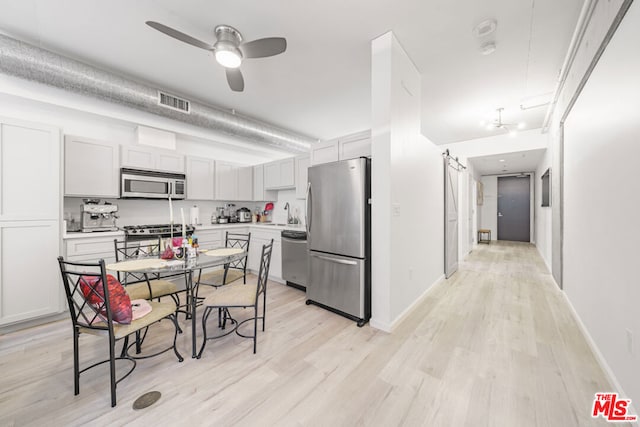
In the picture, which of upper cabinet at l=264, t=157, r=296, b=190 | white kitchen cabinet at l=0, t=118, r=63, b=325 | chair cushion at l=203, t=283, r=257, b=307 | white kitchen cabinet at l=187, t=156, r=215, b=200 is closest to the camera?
chair cushion at l=203, t=283, r=257, b=307

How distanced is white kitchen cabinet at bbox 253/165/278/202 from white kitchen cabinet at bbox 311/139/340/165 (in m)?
1.90

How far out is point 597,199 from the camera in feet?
6.52

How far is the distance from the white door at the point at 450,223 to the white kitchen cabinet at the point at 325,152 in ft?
7.40

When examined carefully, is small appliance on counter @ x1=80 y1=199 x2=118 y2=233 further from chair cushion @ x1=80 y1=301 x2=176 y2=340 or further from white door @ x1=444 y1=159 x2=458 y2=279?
white door @ x1=444 y1=159 x2=458 y2=279

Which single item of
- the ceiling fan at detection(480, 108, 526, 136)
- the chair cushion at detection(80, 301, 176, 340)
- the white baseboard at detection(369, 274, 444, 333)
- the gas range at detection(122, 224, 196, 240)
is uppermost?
the ceiling fan at detection(480, 108, 526, 136)

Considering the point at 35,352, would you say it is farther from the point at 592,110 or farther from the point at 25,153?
the point at 592,110

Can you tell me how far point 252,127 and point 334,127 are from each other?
173cm

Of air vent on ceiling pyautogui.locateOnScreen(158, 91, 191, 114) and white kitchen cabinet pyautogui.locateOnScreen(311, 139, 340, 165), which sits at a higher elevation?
air vent on ceiling pyautogui.locateOnScreen(158, 91, 191, 114)

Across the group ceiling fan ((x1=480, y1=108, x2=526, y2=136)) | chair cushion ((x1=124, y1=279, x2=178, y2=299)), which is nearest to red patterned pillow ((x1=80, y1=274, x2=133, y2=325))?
chair cushion ((x1=124, y1=279, x2=178, y2=299))

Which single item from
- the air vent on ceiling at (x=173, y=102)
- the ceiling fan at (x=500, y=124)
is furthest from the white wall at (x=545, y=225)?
the air vent on ceiling at (x=173, y=102)

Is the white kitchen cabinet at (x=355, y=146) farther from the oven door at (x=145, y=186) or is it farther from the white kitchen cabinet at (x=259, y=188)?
the oven door at (x=145, y=186)

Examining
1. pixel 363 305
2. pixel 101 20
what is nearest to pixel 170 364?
pixel 363 305

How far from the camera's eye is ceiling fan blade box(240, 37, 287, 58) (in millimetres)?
2027

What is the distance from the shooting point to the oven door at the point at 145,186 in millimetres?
3410
